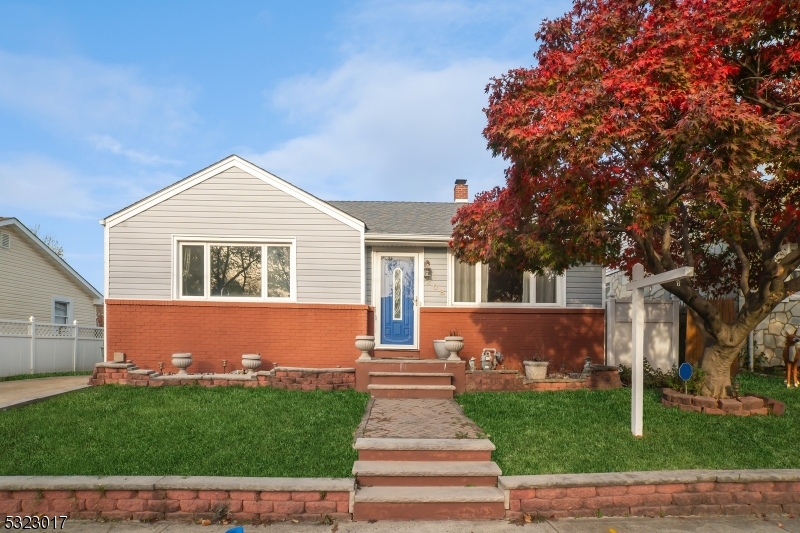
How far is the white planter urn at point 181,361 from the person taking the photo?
406 inches

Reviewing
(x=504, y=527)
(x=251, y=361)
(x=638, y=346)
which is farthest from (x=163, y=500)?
(x=638, y=346)

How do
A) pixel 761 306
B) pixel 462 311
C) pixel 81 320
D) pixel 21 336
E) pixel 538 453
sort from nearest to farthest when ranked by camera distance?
1. pixel 538 453
2. pixel 761 306
3. pixel 462 311
4. pixel 21 336
5. pixel 81 320

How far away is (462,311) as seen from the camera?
480 inches

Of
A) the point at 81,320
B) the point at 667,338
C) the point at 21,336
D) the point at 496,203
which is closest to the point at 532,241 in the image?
the point at 496,203

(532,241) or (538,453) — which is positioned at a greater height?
(532,241)

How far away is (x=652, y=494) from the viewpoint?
545 centimetres

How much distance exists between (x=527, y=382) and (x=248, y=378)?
4.95 meters

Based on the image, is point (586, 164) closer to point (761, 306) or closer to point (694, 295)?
point (694, 295)

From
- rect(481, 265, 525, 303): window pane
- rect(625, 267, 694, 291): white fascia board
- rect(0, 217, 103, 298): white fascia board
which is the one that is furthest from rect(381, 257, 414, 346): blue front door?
rect(0, 217, 103, 298): white fascia board

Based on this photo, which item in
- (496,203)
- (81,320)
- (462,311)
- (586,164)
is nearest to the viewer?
(586,164)

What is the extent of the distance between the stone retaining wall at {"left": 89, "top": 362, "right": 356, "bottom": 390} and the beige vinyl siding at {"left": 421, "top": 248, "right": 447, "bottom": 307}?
3.03 metres

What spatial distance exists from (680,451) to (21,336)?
15.3 meters

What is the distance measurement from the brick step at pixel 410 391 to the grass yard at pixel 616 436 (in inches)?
11.9

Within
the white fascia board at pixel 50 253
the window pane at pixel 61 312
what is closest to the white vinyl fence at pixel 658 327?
the white fascia board at pixel 50 253
